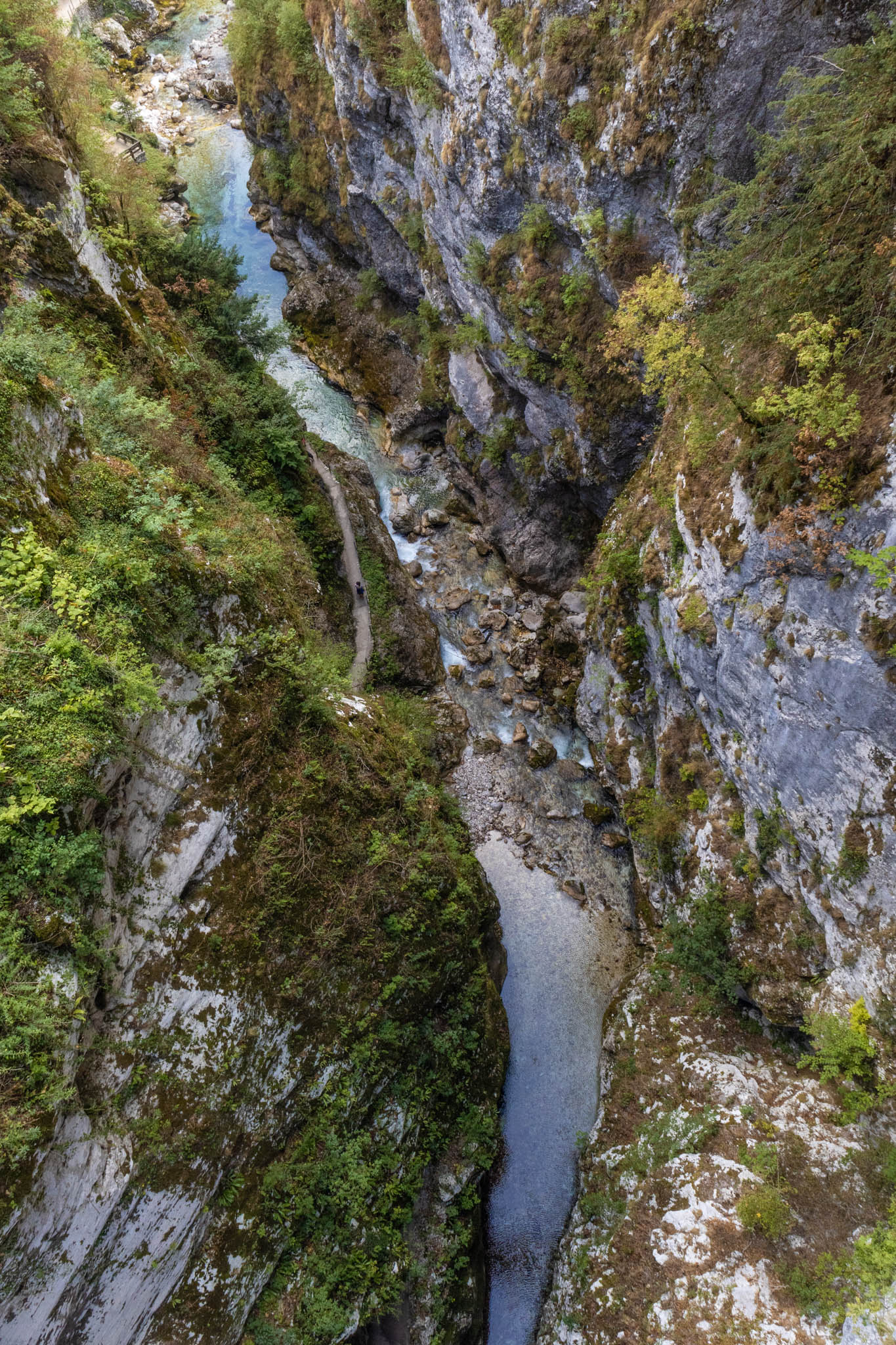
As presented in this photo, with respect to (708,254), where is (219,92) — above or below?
above

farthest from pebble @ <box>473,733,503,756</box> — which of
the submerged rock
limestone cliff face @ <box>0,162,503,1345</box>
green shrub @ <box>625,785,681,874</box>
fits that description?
limestone cliff face @ <box>0,162,503,1345</box>

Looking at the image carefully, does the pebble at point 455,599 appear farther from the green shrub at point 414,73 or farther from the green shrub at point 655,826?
the green shrub at point 414,73

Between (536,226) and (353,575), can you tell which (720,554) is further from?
(353,575)

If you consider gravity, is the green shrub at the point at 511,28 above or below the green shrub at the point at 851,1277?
above

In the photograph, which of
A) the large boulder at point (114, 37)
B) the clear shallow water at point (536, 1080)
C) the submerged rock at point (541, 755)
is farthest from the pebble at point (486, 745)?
the large boulder at point (114, 37)

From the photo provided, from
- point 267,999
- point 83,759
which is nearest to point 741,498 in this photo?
point 83,759

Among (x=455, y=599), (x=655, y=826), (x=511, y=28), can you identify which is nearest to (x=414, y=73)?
(x=511, y=28)

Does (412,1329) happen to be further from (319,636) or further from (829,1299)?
(319,636)
